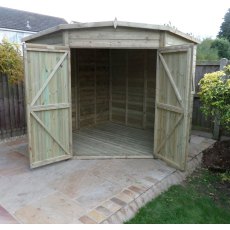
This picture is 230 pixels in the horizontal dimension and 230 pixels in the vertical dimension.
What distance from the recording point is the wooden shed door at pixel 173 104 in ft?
12.9

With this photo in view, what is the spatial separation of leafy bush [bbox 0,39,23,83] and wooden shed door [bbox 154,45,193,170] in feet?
10.3

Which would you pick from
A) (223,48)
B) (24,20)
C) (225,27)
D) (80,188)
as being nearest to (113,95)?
(80,188)

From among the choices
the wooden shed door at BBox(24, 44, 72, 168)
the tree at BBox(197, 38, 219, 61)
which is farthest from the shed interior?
the tree at BBox(197, 38, 219, 61)

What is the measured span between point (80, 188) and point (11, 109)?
127 inches

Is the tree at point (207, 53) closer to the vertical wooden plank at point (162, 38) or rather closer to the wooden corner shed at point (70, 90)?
the wooden corner shed at point (70, 90)

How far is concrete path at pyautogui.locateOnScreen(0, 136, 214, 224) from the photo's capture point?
116 inches

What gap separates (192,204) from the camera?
344 cm

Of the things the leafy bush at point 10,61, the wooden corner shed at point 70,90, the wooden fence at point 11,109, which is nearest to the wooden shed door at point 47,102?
the wooden corner shed at point 70,90

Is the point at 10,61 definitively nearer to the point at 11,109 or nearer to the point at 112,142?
the point at 11,109

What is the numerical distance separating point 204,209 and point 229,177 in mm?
1223

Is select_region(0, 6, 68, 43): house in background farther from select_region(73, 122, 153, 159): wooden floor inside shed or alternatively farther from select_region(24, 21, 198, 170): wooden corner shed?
select_region(24, 21, 198, 170): wooden corner shed

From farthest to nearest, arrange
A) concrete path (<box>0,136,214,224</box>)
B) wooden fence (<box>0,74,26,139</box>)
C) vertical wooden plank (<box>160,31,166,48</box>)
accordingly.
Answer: wooden fence (<box>0,74,26,139</box>), vertical wooden plank (<box>160,31,166,48</box>), concrete path (<box>0,136,214,224</box>)

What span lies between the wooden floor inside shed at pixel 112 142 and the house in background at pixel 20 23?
33.0ft

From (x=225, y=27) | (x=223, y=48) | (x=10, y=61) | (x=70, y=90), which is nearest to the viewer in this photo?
(x=70, y=90)
